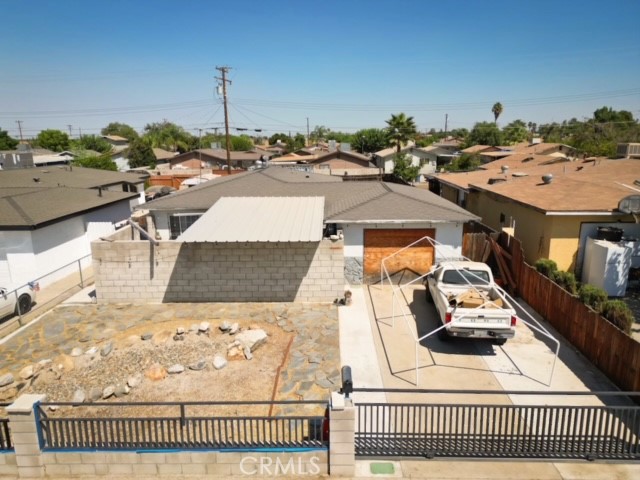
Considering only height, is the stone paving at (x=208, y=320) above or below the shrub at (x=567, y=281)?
below

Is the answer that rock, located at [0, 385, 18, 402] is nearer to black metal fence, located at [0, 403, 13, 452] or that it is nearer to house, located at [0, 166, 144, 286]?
black metal fence, located at [0, 403, 13, 452]

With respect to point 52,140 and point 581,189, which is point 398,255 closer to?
point 581,189

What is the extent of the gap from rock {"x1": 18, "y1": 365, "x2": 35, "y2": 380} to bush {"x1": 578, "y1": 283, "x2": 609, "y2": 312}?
13028 millimetres

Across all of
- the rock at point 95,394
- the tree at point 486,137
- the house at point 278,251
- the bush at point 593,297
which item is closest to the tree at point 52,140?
the tree at point 486,137

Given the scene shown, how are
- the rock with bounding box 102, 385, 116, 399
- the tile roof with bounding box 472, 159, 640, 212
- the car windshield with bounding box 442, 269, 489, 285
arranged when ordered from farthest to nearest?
the tile roof with bounding box 472, 159, 640, 212, the car windshield with bounding box 442, 269, 489, 285, the rock with bounding box 102, 385, 116, 399

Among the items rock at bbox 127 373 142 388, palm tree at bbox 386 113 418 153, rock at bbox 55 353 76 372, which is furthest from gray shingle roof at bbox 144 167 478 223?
palm tree at bbox 386 113 418 153

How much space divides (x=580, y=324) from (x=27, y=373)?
12749 mm

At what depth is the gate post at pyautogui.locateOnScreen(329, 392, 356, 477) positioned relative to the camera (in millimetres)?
5973

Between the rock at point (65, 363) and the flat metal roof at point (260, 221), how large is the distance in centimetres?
396

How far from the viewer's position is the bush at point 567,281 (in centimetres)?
1173

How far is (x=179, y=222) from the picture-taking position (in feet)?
54.5

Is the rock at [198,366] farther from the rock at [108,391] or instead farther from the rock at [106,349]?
the rock at [106,349]

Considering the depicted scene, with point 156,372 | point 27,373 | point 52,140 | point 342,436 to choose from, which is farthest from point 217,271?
point 52,140

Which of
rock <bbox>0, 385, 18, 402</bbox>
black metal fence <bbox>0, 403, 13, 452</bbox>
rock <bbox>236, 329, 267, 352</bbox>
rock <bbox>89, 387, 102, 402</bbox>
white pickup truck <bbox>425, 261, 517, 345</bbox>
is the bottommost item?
rock <bbox>0, 385, 18, 402</bbox>
